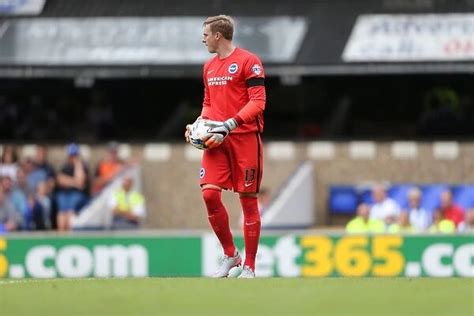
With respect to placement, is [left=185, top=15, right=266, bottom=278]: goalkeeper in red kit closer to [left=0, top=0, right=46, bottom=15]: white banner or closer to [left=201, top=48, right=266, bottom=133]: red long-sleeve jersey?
[left=201, top=48, right=266, bottom=133]: red long-sleeve jersey

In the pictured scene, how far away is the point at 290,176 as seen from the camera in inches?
986

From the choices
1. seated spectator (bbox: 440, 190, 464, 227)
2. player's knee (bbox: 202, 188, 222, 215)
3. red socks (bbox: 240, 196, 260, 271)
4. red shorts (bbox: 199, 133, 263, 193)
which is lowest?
seated spectator (bbox: 440, 190, 464, 227)

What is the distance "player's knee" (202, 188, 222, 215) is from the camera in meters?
12.8

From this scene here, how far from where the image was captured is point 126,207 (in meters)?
23.6

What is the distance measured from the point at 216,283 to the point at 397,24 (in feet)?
45.0

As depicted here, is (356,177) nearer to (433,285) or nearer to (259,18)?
(259,18)

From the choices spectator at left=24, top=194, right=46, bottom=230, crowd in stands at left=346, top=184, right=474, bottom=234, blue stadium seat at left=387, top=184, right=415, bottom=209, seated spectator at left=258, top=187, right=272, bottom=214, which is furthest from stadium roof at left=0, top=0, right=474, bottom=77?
crowd in stands at left=346, top=184, right=474, bottom=234

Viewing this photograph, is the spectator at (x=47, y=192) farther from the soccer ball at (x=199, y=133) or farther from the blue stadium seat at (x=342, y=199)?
the soccer ball at (x=199, y=133)

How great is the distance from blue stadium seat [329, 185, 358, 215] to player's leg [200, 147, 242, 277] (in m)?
11.8

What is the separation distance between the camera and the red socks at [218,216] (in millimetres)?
12789

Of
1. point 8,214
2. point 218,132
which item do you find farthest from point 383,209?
point 218,132

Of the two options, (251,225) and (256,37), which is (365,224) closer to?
(256,37)

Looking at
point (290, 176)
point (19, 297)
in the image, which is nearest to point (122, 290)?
point (19, 297)

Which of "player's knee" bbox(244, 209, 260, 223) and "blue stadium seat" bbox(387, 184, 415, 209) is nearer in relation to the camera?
"player's knee" bbox(244, 209, 260, 223)
